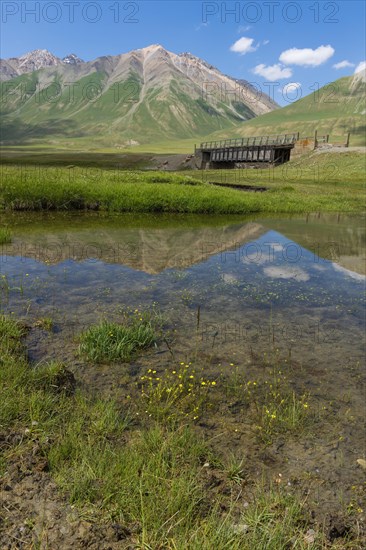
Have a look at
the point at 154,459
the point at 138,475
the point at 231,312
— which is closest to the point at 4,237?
the point at 231,312

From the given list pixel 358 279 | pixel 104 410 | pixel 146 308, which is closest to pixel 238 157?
pixel 358 279

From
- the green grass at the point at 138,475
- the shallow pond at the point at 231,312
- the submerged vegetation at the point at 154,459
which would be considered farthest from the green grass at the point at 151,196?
the green grass at the point at 138,475

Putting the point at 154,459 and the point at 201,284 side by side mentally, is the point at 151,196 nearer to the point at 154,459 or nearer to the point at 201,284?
the point at 201,284

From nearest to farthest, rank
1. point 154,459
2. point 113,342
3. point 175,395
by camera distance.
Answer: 1. point 154,459
2. point 175,395
3. point 113,342

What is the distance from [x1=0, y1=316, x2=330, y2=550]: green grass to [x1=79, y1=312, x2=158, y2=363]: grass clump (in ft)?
5.42

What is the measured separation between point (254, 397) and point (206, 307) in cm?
537

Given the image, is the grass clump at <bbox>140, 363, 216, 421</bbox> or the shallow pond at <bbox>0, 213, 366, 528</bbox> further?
the grass clump at <bbox>140, 363, 216, 421</bbox>

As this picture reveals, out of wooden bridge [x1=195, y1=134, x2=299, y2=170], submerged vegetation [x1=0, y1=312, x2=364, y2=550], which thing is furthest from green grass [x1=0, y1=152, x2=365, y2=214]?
wooden bridge [x1=195, y1=134, x2=299, y2=170]

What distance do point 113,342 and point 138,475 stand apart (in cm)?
418

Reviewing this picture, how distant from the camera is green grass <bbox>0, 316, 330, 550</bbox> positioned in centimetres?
403

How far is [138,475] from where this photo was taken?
4.79 meters

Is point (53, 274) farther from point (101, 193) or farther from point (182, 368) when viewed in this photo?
point (101, 193)

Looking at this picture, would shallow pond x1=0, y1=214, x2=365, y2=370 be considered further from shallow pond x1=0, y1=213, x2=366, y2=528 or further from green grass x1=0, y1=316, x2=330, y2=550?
green grass x1=0, y1=316, x2=330, y2=550

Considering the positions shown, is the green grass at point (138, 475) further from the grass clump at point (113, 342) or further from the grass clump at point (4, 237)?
the grass clump at point (4, 237)
